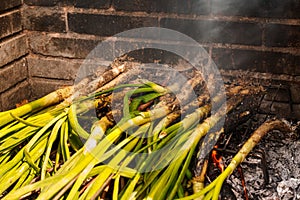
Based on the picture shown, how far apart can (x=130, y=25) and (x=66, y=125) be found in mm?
817

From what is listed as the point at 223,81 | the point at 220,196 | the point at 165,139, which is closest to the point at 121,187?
the point at 165,139

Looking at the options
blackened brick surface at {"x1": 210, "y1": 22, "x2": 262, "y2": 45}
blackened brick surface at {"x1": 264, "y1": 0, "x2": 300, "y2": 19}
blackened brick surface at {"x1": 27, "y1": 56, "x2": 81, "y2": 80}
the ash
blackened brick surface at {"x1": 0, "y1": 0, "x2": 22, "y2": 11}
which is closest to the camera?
the ash

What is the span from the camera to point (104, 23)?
272cm

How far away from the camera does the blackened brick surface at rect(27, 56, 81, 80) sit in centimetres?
288

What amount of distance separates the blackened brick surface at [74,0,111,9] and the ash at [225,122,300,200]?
114cm

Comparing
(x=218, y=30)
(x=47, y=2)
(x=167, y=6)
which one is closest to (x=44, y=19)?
(x=47, y=2)

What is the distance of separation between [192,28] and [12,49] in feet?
3.48

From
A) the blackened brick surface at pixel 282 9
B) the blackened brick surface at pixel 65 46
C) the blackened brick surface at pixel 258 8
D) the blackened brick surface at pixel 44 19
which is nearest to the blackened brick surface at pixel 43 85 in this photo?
the blackened brick surface at pixel 65 46

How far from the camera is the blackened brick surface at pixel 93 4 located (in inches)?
105

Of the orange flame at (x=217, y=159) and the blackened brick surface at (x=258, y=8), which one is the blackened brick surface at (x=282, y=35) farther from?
the orange flame at (x=217, y=159)

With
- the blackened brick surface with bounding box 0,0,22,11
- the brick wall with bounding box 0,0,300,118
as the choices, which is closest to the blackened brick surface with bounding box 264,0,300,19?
the brick wall with bounding box 0,0,300,118

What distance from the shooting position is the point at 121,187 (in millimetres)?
1955

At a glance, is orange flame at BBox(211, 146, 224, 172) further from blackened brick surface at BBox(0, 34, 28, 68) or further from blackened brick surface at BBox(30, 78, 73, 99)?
blackened brick surface at BBox(0, 34, 28, 68)

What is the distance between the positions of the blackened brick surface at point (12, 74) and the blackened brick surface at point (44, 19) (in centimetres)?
23
